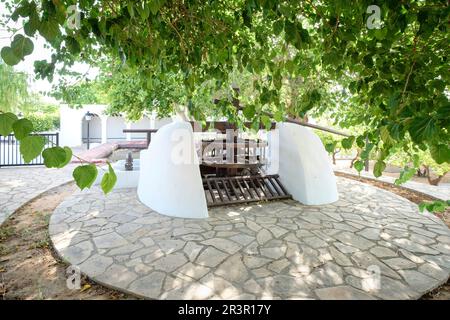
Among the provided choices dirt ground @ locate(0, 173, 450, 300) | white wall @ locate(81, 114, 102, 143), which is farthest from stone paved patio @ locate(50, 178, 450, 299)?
white wall @ locate(81, 114, 102, 143)

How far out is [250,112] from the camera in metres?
1.78

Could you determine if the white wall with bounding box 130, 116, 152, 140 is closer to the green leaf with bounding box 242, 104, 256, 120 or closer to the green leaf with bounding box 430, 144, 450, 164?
the green leaf with bounding box 242, 104, 256, 120

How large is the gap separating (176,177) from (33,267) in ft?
7.55

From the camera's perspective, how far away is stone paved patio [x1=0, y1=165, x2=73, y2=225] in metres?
5.57

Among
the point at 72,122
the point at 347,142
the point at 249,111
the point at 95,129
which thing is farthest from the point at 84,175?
the point at 95,129

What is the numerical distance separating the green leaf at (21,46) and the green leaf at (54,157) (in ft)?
1.22

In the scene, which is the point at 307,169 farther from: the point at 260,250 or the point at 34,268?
the point at 34,268

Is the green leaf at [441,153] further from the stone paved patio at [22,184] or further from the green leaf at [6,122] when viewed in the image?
the stone paved patio at [22,184]

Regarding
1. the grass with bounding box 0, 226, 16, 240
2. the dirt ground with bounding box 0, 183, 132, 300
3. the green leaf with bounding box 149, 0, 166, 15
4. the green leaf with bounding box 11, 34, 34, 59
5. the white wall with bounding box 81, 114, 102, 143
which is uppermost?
the white wall with bounding box 81, 114, 102, 143

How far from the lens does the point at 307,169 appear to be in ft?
18.4

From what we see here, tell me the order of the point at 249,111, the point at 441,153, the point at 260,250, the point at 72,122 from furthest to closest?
the point at 72,122, the point at 260,250, the point at 249,111, the point at 441,153

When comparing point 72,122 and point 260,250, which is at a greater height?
point 72,122

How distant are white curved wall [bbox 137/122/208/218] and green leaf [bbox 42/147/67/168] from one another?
3.95 metres
